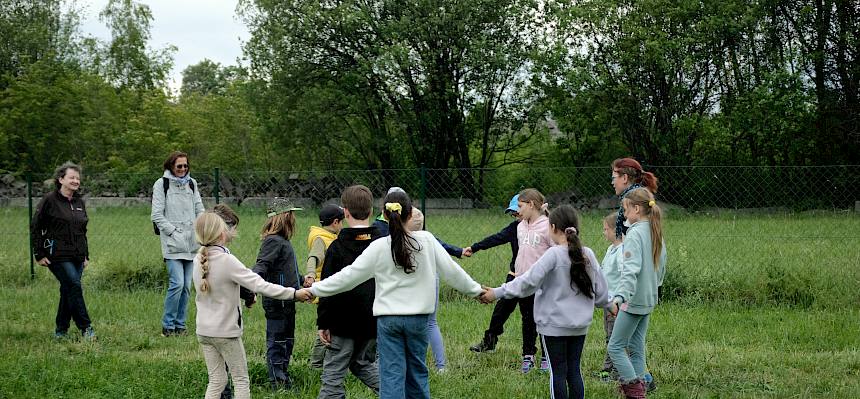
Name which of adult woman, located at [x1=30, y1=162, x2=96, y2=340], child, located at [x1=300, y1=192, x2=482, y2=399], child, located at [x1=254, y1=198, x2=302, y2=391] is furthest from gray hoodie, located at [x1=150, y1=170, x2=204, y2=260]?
child, located at [x1=300, y1=192, x2=482, y2=399]

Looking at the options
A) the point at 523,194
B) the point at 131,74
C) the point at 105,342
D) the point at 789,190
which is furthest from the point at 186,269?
the point at 131,74

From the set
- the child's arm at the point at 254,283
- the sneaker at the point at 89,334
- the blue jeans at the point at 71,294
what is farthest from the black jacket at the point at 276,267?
the blue jeans at the point at 71,294

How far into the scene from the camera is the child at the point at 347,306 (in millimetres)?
5020

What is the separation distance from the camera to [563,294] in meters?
5.21

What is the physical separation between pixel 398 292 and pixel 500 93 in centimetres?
2783

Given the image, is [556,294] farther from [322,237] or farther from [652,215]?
[322,237]

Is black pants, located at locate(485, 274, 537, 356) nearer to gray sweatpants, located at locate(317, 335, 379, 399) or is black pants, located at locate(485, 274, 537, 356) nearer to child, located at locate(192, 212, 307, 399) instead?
gray sweatpants, located at locate(317, 335, 379, 399)

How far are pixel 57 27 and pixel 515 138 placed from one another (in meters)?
26.8

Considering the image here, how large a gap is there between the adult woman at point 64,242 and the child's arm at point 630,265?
530 centimetres

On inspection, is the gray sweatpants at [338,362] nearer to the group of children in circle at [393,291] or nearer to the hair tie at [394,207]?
the group of children in circle at [393,291]

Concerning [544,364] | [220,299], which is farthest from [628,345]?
[220,299]

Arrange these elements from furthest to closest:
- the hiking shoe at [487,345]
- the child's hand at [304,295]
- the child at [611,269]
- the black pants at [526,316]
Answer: the hiking shoe at [487,345] → the black pants at [526,316] → the child at [611,269] → the child's hand at [304,295]

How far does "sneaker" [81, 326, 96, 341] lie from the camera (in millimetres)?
8094

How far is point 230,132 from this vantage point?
38938 millimetres
